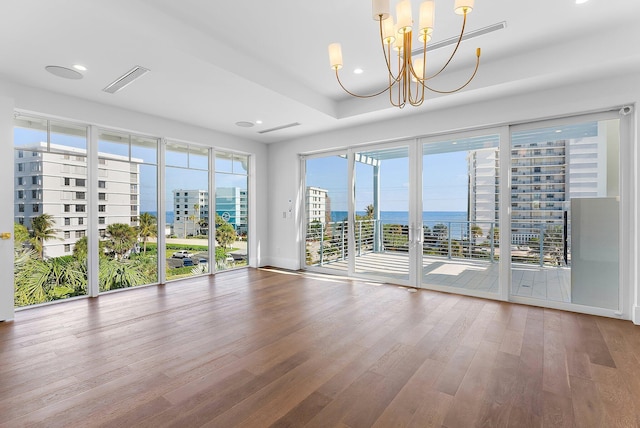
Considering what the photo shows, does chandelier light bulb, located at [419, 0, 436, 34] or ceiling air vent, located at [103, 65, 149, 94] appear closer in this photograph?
chandelier light bulb, located at [419, 0, 436, 34]

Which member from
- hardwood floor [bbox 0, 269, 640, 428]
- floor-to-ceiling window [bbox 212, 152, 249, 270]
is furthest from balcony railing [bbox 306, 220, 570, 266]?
floor-to-ceiling window [bbox 212, 152, 249, 270]

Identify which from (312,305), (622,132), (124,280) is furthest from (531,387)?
(124,280)

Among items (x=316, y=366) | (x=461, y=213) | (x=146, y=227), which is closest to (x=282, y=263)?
(x=146, y=227)

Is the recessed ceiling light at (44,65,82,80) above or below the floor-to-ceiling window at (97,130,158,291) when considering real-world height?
above

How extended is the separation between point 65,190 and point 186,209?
1.80 meters

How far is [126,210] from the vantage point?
16.2 ft

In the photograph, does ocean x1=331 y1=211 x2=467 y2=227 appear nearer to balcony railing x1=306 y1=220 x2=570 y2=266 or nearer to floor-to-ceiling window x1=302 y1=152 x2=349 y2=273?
balcony railing x1=306 y1=220 x2=570 y2=266

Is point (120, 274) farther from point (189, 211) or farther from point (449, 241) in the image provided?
point (449, 241)

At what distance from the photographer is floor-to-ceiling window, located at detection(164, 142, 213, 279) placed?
216 inches

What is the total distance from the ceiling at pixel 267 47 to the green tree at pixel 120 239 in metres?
1.89

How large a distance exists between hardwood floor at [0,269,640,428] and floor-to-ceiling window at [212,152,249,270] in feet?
7.59

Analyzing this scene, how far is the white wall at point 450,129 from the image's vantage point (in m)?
3.53

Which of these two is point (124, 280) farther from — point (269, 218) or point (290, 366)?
point (290, 366)

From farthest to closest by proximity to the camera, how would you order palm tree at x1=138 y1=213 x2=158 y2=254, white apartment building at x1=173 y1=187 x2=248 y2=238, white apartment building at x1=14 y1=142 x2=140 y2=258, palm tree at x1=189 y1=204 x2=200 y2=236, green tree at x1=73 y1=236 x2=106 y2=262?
palm tree at x1=189 y1=204 x2=200 y2=236
white apartment building at x1=173 y1=187 x2=248 y2=238
palm tree at x1=138 y1=213 x2=158 y2=254
green tree at x1=73 y1=236 x2=106 y2=262
white apartment building at x1=14 y1=142 x2=140 y2=258
